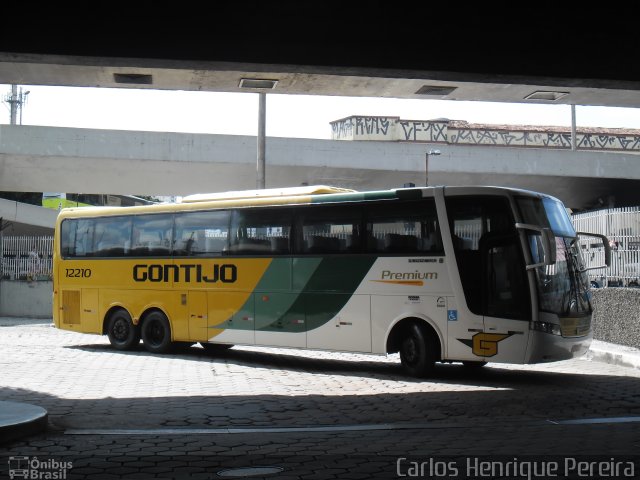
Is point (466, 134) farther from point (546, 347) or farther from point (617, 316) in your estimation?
point (546, 347)

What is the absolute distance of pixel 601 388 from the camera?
484 inches

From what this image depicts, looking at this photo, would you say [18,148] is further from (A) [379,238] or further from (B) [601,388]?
(B) [601,388]

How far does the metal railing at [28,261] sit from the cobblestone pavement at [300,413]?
45.9 ft

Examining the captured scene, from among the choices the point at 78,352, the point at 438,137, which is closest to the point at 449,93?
the point at 78,352

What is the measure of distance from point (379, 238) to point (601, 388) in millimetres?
4549

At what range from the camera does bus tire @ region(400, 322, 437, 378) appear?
13.4 m

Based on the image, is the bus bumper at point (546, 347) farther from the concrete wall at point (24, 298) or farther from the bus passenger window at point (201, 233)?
the concrete wall at point (24, 298)

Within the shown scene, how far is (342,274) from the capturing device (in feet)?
48.2

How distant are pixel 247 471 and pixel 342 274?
322 inches

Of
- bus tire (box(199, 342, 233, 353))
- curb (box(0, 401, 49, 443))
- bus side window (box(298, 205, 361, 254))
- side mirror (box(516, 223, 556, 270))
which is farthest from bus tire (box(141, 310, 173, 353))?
side mirror (box(516, 223, 556, 270))

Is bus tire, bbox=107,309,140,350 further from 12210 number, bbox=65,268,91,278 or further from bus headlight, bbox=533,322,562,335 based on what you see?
bus headlight, bbox=533,322,562,335

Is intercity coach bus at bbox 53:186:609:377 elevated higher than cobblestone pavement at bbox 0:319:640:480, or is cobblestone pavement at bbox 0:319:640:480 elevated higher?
intercity coach bus at bbox 53:186:609:377

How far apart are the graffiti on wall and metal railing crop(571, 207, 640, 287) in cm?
6450

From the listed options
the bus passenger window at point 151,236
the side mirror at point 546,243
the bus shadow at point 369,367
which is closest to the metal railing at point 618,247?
the bus shadow at point 369,367
